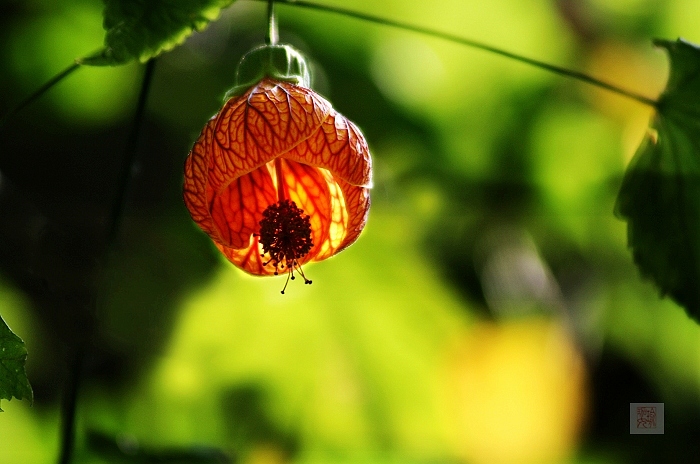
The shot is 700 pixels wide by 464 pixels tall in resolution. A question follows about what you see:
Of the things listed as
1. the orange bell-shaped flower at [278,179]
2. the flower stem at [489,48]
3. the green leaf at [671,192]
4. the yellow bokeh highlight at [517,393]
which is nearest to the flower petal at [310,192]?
the orange bell-shaped flower at [278,179]

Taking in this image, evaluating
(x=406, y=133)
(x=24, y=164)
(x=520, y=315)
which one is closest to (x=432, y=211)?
(x=406, y=133)

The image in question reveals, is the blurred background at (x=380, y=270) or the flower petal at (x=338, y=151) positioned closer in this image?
the flower petal at (x=338, y=151)

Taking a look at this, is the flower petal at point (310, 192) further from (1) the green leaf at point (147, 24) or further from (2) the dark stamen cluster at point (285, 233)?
(1) the green leaf at point (147, 24)

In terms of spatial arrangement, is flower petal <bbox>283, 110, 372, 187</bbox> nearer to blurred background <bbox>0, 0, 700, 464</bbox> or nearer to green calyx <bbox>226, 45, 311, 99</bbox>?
green calyx <bbox>226, 45, 311, 99</bbox>

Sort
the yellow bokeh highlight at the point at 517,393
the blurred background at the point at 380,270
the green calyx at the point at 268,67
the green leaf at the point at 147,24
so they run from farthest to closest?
the yellow bokeh highlight at the point at 517,393
the blurred background at the point at 380,270
the green calyx at the point at 268,67
the green leaf at the point at 147,24

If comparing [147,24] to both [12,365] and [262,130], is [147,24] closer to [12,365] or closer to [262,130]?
[262,130]

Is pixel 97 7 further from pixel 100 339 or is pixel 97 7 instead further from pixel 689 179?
pixel 689 179

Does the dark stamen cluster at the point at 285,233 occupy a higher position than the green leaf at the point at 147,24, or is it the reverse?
the green leaf at the point at 147,24

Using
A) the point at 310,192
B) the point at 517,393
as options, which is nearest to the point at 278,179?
the point at 310,192
